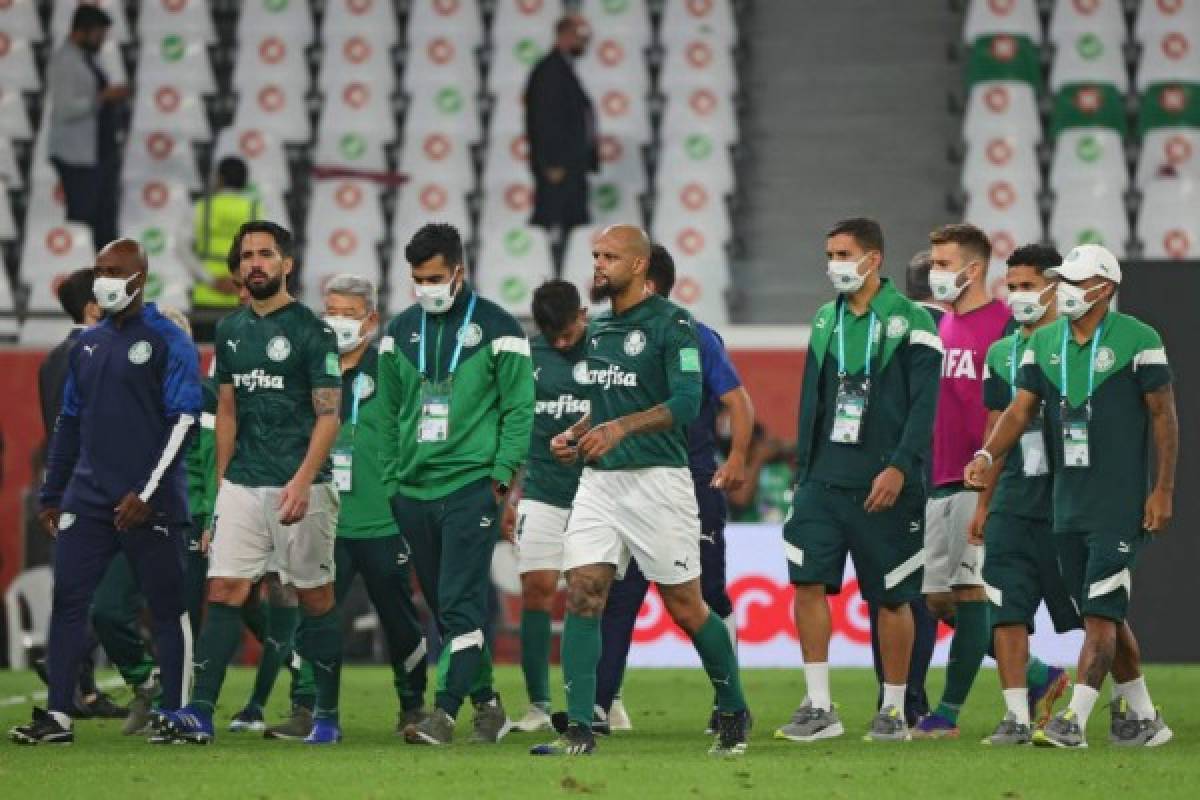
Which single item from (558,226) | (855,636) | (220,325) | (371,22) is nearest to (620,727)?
(220,325)

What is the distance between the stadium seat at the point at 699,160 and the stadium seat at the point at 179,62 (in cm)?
465

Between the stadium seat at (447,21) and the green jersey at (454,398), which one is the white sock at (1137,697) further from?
the stadium seat at (447,21)

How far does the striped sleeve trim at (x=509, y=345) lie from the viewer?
10.9 meters

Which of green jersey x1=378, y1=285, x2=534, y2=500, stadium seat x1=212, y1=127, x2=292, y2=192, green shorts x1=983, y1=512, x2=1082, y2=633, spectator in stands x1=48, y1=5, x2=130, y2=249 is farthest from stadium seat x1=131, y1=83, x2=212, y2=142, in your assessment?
green shorts x1=983, y1=512, x2=1082, y2=633

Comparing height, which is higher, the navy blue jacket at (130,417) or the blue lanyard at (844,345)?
the blue lanyard at (844,345)

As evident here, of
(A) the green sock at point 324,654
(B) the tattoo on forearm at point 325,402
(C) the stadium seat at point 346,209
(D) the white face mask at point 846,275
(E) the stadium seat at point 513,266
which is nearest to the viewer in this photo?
(B) the tattoo on forearm at point 325,402

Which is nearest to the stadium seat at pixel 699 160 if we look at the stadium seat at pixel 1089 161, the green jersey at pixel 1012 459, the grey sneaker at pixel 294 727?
the stadium seat at pixel 1089 161

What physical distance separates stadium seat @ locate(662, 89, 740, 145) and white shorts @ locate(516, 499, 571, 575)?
1150cm

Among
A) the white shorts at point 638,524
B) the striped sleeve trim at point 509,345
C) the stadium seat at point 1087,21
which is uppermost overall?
the stadium seat at point 1087,21

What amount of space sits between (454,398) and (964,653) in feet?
9.58

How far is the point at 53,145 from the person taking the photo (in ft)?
70.6

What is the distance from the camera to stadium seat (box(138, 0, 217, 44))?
2450 centimetres

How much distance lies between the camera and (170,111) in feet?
78.5

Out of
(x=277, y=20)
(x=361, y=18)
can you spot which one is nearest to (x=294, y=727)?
(x=361, y=18)
